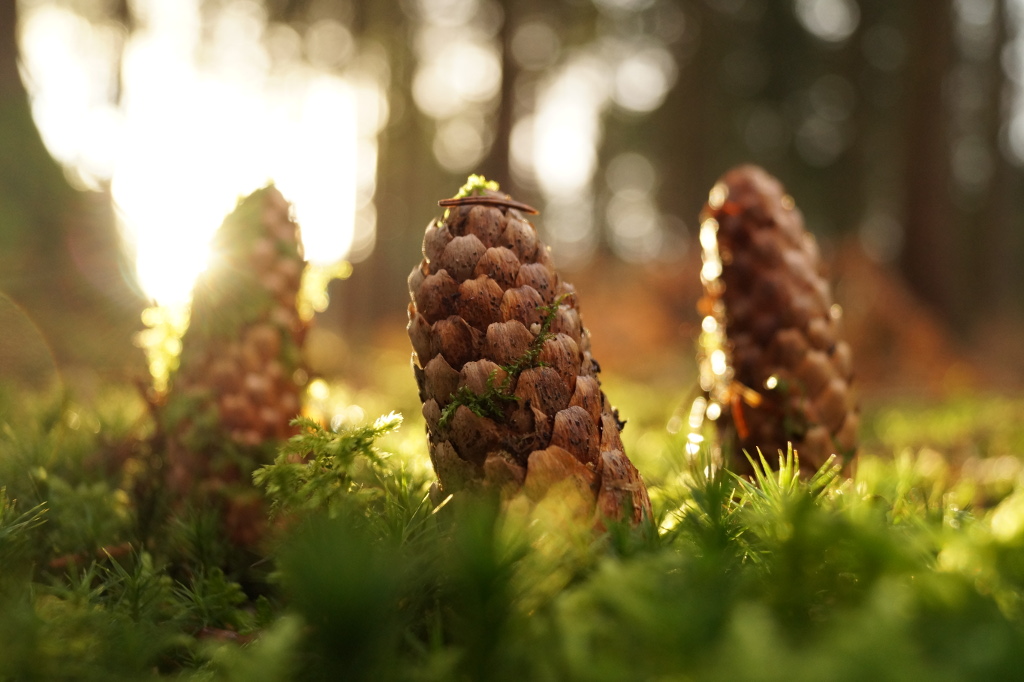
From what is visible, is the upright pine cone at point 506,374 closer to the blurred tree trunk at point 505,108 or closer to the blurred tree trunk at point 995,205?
the blurred tree trunk at point 505,108

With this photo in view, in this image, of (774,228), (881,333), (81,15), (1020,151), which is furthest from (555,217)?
(774,228)

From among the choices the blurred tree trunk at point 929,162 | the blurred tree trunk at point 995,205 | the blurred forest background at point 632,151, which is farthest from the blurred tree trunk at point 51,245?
the blurred tree trunk at point 995,205

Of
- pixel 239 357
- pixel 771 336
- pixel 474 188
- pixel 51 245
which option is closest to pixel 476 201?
pixel 474 188

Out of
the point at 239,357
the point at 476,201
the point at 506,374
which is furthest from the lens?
the point at 239,357

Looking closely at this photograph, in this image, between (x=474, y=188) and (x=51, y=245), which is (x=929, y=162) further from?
(x=51, y=245)

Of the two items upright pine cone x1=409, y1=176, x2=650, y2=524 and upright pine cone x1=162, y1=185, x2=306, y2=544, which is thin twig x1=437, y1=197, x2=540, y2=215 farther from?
upright pine cone x1=162, y1=185, x2=306, y2=544

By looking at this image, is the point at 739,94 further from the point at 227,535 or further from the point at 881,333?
the point at 227,535
